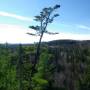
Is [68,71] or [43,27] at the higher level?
[43,27]

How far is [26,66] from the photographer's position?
4038 centimetres

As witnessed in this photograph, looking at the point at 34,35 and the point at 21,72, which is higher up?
the point at 34,35

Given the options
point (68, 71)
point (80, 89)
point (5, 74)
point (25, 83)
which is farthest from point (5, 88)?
point (68, 71)

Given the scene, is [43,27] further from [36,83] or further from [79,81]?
[79,81]

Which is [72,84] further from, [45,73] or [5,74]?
[5,74]

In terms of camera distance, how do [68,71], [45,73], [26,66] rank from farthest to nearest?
[68,71]
[45,73]
[26,66]

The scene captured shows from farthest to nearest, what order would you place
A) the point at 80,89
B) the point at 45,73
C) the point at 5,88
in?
the point at 80,89 → the point at 45,73 → the point at 5,88

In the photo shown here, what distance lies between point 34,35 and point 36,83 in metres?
7.93

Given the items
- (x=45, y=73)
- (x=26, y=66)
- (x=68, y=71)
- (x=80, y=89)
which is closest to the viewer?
(x=26, y=66)

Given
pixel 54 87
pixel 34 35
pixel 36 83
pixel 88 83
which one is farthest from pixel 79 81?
pixel 34 35

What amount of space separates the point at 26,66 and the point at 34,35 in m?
A: 5.34

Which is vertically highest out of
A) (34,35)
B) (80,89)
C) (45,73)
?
(34,35)

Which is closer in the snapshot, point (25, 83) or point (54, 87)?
point (25, 83)

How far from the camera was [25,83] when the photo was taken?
38625 mm
